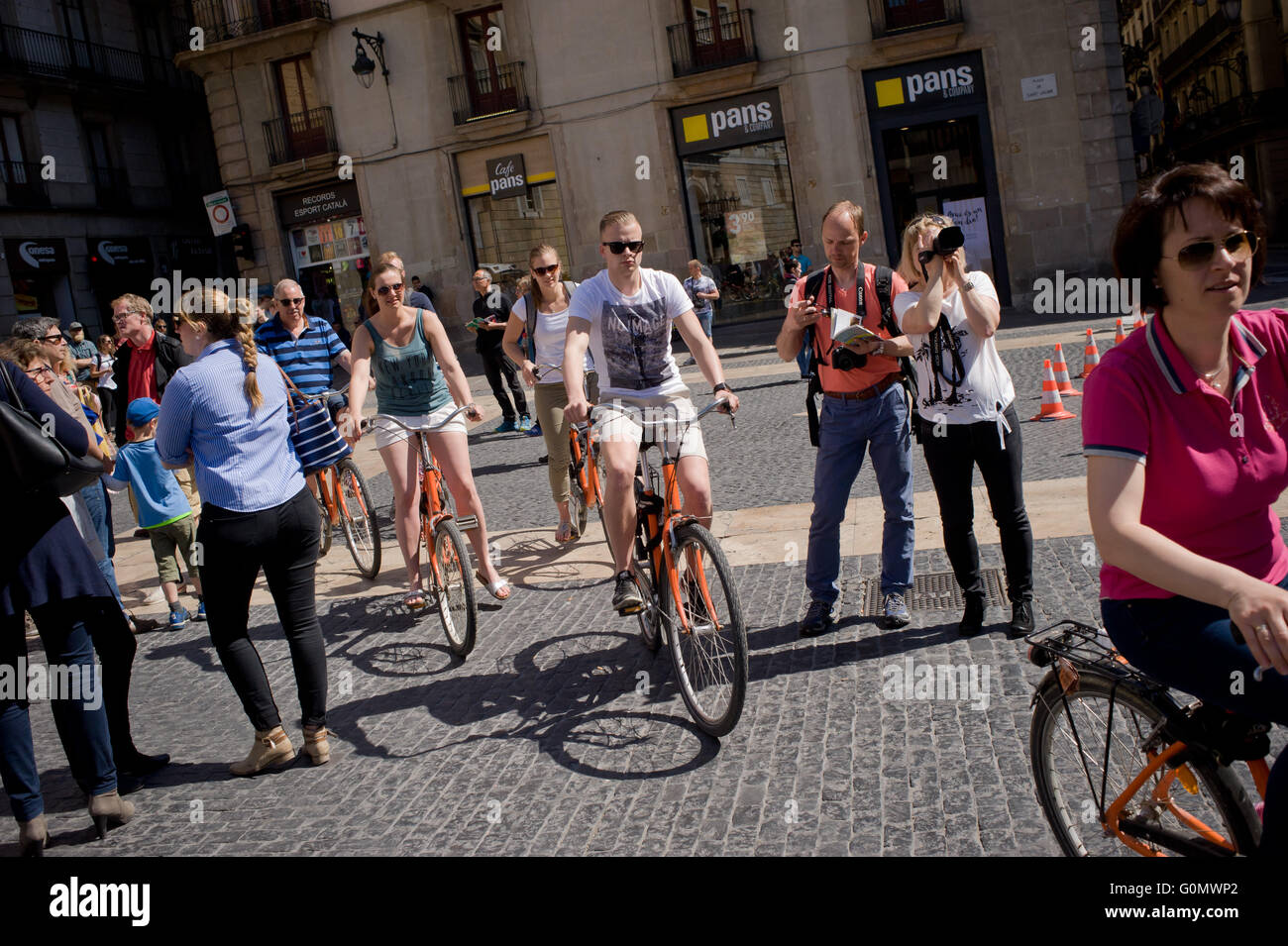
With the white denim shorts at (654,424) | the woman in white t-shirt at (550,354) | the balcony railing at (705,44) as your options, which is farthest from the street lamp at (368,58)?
the white denim shorts at (654,424)

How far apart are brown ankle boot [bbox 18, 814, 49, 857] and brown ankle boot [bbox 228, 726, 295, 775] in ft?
2.36

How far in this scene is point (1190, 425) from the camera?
2203 millimetres

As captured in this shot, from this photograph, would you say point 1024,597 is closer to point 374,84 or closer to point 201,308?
point 201,308

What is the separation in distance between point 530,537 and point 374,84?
20225 millimetres

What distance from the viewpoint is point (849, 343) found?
472cm

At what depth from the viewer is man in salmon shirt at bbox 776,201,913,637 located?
492 cm

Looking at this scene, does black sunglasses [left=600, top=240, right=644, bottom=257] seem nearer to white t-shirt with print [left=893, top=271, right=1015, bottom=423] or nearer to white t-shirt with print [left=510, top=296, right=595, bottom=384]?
white t-shirt with print [left=893, top=271, right=1015, bottom=423]

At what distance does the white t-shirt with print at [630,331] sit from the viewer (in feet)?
16.0

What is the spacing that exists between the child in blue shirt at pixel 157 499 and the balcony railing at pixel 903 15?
18.1 m

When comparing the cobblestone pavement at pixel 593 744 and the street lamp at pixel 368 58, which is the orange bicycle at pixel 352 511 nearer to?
the cobblestone pavement at pixel 593 744

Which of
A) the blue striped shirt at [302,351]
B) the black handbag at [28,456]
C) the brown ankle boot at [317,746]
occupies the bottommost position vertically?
the brown ankle boot at [317,746]

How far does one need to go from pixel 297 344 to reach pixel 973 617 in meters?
4.46

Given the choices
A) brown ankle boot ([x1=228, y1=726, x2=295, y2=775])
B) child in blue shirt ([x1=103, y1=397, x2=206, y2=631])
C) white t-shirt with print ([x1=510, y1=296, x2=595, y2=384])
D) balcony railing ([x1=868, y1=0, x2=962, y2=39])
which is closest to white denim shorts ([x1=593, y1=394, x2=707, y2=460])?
brown ankle boot ([x1=228, y1=726, x2=295, y2=775])
